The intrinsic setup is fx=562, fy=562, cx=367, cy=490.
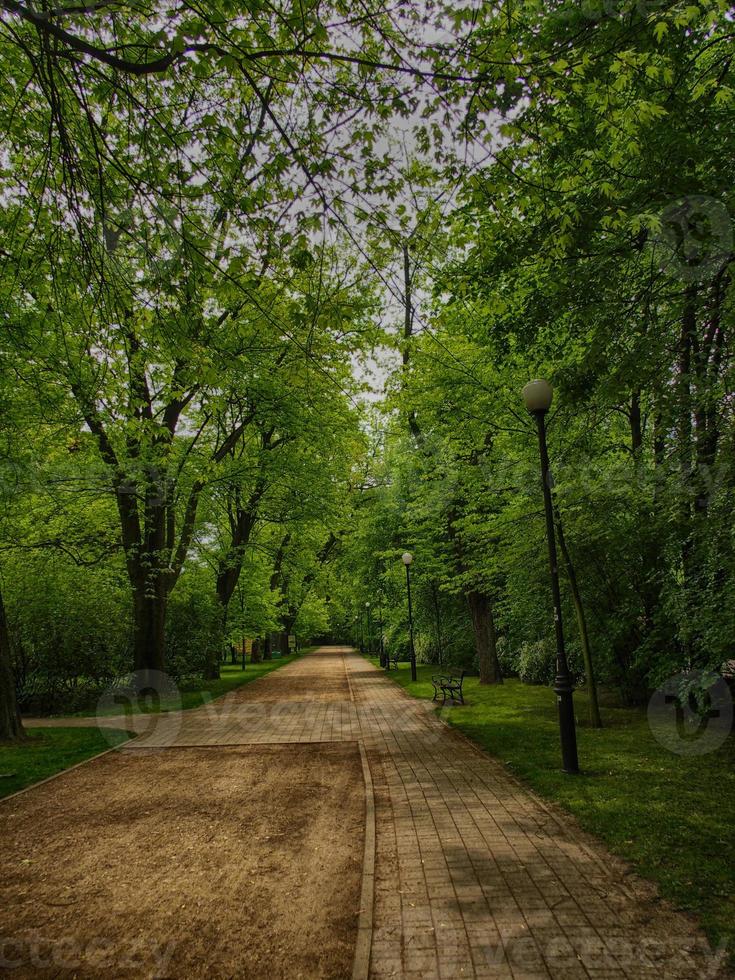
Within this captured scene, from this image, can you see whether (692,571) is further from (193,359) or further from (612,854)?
(193,359)

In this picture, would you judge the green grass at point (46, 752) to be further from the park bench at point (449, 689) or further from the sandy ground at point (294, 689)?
the park bench at point (449, 689)

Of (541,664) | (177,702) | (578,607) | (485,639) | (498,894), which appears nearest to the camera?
(498,894)

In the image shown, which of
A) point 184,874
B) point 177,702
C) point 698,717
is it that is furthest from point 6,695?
point 698,717

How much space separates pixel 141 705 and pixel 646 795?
12.4 meters

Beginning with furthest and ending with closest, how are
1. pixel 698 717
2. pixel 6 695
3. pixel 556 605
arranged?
pixel 6 695
pixel 698 717
pixel 556 605

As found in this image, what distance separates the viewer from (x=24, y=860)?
4.89m

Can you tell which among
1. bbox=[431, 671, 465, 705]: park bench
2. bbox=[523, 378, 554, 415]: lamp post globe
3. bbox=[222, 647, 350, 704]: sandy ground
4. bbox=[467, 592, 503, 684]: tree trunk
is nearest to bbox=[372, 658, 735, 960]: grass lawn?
bbox=[431, 671, 465, 705]: park bench

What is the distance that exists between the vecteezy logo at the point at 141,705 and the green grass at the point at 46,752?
22.2 inches

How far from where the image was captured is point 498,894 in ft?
12.8

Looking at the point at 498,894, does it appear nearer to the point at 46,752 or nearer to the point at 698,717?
the point at 698,717

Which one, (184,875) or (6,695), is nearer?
(184,875)

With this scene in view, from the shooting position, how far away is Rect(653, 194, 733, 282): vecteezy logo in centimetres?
512

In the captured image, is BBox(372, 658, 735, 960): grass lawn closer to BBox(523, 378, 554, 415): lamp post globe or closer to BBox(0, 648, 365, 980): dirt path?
BBox(0, 648, 365, 980): dirt path

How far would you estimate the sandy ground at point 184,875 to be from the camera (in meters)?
3.35
